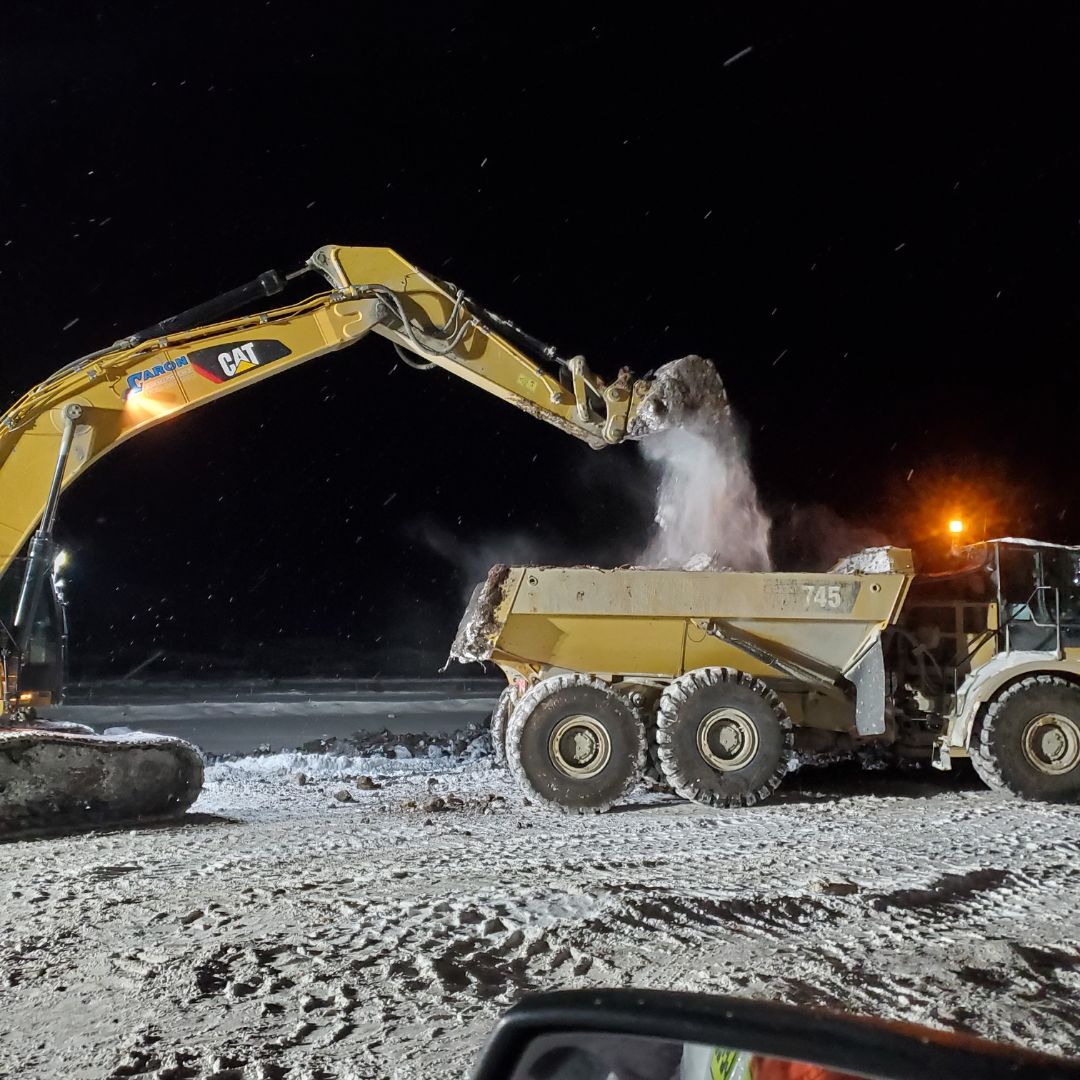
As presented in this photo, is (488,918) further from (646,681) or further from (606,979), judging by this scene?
(646,681)

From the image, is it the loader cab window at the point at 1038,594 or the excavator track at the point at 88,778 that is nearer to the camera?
the excavator track at the point at 88,778

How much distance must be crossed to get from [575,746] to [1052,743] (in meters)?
4.23

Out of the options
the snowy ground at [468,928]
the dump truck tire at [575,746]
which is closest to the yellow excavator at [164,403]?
the snowy ground at [468,928]

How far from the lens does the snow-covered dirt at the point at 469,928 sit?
11.5 feet

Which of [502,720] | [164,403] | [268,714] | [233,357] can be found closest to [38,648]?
[164,403]

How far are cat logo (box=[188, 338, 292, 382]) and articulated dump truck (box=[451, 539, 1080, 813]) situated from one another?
2.81 metres

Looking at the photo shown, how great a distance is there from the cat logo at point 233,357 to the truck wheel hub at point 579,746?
413cm

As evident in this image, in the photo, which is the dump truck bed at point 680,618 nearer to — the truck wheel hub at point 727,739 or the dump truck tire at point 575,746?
the dump truck tire at point 575,746

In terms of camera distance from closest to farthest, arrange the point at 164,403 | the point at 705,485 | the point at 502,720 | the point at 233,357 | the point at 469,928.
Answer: the point at 469,928 < the point at 164,403 < the point at 233,357 < the point at 502,720 < the point at 705,485

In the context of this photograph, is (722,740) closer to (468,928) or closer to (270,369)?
(468,928)

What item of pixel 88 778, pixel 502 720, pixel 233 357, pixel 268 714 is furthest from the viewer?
pixel 268 714

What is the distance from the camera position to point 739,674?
28.0 ft

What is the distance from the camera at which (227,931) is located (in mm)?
4645

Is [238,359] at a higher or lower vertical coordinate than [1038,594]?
higher
